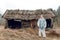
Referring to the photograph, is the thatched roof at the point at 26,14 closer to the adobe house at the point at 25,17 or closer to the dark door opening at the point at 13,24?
the adobe house at the point at 25,17

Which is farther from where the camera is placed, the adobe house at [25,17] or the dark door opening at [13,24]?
the dark door opening at [13,24]

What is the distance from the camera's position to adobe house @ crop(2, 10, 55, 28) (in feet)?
95.1

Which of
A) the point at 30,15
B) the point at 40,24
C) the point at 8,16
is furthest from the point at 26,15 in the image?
the point at 40,24

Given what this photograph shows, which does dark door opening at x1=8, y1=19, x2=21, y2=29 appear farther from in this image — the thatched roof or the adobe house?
the thatched roof

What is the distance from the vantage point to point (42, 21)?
15.2m

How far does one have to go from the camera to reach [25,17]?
29156mm

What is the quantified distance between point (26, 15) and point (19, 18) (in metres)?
1.09

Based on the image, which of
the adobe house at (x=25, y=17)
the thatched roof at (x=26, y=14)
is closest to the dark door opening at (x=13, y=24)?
the adobe house at (x=25, y=17)

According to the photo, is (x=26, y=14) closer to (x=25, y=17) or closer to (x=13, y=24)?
(x=25, y=17)

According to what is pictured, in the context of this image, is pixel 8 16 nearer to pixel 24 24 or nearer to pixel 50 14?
pixel 24 24

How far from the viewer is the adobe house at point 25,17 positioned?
29.0 m

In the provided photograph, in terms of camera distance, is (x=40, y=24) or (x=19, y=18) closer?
(x=40, y=24)

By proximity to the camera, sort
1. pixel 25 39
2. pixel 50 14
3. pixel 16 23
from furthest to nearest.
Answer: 1. pixel 16 23
2. pixel 50 14
3. pixel 25 39

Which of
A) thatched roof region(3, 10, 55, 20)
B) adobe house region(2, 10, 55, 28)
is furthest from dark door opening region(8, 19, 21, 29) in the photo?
thatched roof region(3, 10, 55, 20)
